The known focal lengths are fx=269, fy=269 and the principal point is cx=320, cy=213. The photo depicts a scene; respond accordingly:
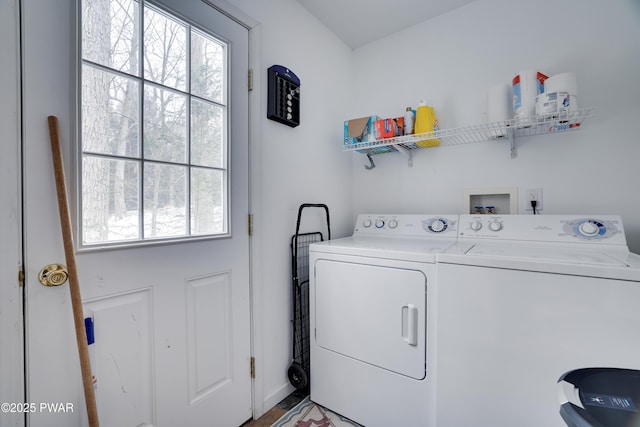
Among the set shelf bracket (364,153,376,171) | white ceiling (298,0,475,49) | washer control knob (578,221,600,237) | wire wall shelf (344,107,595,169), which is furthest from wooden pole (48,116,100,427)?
washer control knob (578,221,600,237)

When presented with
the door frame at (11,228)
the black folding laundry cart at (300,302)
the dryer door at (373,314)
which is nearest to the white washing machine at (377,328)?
the dryer door at (373,314)

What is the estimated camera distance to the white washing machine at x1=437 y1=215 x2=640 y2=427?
3.04 ft

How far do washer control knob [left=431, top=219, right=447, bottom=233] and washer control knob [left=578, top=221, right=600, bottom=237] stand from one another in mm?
637

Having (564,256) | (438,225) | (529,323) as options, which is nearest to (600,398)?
(529,323)

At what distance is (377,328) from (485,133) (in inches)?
54.8

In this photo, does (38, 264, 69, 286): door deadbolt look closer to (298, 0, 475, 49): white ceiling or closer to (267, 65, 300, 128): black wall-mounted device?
(267, 65, 300, 128): black wall-mounted device

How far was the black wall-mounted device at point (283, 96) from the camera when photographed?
1.59 meters

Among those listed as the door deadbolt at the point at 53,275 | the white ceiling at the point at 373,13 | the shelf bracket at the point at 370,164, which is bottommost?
the door deadbolt at the point at 53,275

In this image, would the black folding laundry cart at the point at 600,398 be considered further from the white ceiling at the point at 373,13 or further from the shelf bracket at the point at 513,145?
the white ceiling at the point at 373,13

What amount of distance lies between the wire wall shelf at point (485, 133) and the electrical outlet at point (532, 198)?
25cm

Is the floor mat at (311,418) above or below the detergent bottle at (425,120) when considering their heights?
below

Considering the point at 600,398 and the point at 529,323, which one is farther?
the point at 529,323

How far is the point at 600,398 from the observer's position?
57 cm

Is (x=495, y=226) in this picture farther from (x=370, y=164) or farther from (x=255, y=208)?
(x=255, y=208)
